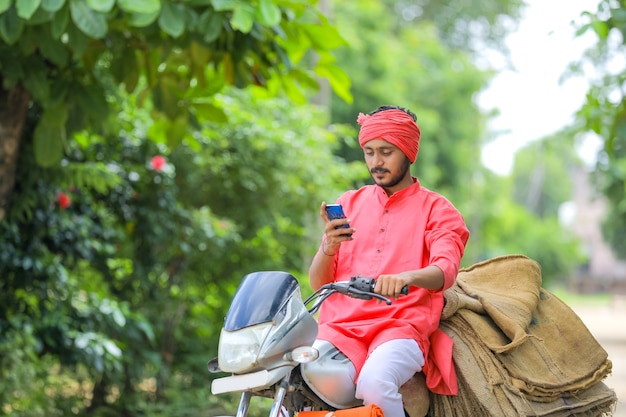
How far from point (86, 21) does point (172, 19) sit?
1.46 feet

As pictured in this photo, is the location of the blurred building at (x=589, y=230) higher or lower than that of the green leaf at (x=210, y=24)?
lower

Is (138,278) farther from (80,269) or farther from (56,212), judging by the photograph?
(56,212)

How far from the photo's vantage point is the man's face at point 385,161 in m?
3.50

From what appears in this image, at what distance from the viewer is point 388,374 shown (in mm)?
3258

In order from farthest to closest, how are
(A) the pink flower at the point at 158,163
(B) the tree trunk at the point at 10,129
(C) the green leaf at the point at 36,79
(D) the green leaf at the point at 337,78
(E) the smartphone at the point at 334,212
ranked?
(A) the pink flower at the point at 158,163 → (B) the tree trunk at the point at 10,129 → (D) the green leaf at the point at 337,78 → (C) the green leaf at the point at 36,79 → (E) the smartphone at the point at 334,212

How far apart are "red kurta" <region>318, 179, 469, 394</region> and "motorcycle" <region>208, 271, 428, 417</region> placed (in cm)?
18

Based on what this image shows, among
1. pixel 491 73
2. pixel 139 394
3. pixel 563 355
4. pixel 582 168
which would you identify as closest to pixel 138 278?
pixel 139 394

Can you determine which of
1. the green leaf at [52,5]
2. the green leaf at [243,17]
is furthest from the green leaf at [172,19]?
the green leaf at [52,5]

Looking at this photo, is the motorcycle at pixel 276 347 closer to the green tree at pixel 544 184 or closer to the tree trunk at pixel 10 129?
the tree trunk at pixel 10 129

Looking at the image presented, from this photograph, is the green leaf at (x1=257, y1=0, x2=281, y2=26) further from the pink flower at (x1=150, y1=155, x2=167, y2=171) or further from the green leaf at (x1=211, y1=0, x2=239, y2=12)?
the pink flower at (x1=150, y1=155, x2=167, y2=171)

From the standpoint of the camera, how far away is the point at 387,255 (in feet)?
11.6

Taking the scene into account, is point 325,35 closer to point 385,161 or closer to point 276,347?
point 385,161

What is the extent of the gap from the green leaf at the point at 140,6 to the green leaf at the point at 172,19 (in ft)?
0.56

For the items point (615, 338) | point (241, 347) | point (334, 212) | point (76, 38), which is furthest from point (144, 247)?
point (615, 338)
